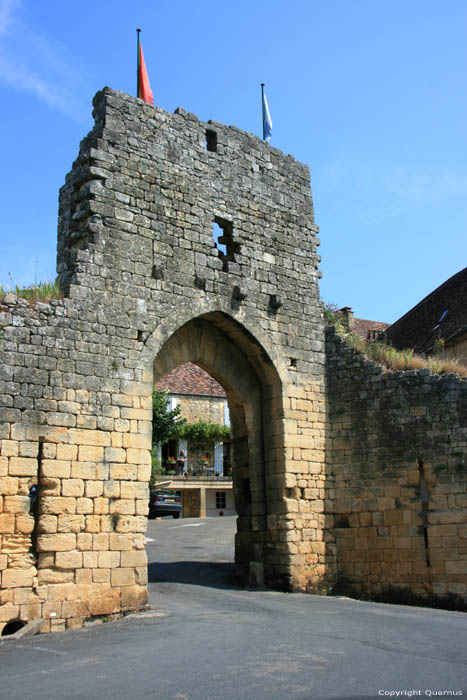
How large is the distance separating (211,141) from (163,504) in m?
15.4

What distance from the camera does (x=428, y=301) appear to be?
2428 cm

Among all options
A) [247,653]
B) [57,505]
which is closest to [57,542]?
[57,505]

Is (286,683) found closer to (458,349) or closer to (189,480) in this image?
(458,349)

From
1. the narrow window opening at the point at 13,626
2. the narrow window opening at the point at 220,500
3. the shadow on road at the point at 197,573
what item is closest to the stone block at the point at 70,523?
the narrow window opening at the point at 13,626

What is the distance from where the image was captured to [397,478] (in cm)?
1079

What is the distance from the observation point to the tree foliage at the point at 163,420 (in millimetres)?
27714

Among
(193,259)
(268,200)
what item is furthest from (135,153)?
(268,200)

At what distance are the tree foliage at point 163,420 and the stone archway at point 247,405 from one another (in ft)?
52.6

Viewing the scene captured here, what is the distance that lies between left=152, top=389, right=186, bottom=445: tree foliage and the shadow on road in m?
14.7

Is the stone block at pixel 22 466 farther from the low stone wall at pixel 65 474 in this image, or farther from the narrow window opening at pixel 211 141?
the narrow window opening at pixel 211 141

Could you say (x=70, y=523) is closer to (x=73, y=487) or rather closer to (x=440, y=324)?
(x=73, y=487)

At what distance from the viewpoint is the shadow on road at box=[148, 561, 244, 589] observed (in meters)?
10.8

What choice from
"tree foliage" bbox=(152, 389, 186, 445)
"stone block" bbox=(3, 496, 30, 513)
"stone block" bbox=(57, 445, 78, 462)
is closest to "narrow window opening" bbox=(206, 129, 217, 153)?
"stone block" bbox=(57, 445, 78, 462)

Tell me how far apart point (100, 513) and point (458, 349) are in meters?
14.0
